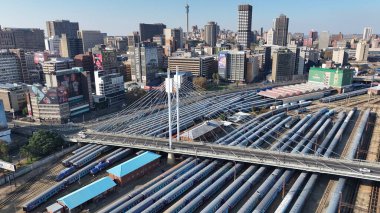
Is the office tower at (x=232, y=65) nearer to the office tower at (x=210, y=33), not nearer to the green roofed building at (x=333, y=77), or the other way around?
the green roofed building at (x=333, y=77)

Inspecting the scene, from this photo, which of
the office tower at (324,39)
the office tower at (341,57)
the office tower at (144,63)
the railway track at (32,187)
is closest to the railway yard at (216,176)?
the railway track at (32,187)

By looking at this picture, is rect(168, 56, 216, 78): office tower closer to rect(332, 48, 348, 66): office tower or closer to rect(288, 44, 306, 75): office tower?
rect(288, 44, 306, 75): office tower

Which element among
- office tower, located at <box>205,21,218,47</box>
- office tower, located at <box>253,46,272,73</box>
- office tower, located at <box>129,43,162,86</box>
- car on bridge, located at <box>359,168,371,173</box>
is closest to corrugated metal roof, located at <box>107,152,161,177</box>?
car on bridge, located at <box>359,168,371,173</box>

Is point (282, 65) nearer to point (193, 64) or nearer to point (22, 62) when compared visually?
point (193, 64)

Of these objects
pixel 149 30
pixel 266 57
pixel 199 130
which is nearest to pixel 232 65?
pixel 266 57

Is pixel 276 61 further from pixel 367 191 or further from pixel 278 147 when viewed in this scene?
pixel 367 191

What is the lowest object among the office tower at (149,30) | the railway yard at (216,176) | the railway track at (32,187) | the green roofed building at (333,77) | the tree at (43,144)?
the railway track at (32,187)
